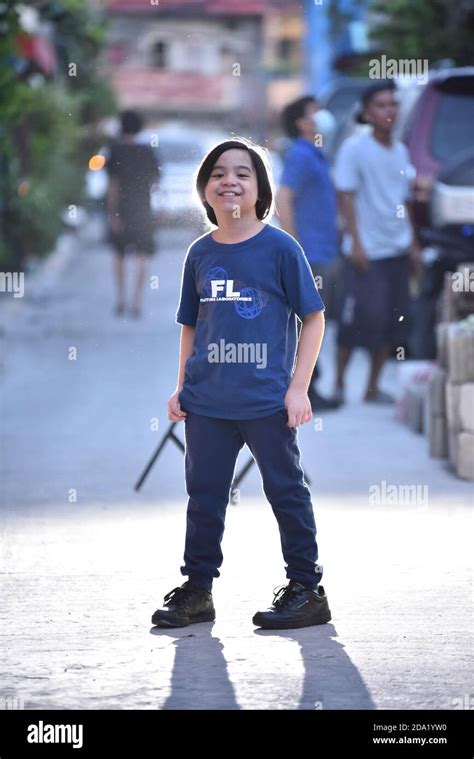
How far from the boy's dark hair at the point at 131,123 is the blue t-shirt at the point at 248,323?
8.58m

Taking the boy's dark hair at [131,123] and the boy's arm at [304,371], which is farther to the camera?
the boy's dark hair at [131,123]

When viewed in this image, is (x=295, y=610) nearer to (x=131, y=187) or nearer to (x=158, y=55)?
(x=131, y=187)

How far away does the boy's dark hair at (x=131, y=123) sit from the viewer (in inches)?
565

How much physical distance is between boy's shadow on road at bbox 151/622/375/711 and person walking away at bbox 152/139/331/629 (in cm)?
13

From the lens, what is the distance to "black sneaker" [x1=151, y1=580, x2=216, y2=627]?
5969mm

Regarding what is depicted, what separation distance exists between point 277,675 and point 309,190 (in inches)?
243

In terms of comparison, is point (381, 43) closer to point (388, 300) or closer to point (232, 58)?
point (388, 300)

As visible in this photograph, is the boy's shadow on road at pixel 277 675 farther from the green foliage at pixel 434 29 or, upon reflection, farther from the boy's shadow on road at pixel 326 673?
the green foliage at pixel 434 29

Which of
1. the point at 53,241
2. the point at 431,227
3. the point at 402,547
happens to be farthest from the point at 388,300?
the point at 53,241

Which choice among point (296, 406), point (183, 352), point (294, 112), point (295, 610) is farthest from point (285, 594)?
point (294, 112)

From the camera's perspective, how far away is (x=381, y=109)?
458 inches

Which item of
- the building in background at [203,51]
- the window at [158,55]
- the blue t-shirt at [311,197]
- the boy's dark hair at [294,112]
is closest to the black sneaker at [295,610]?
the blue t-shirt at [311,197]
